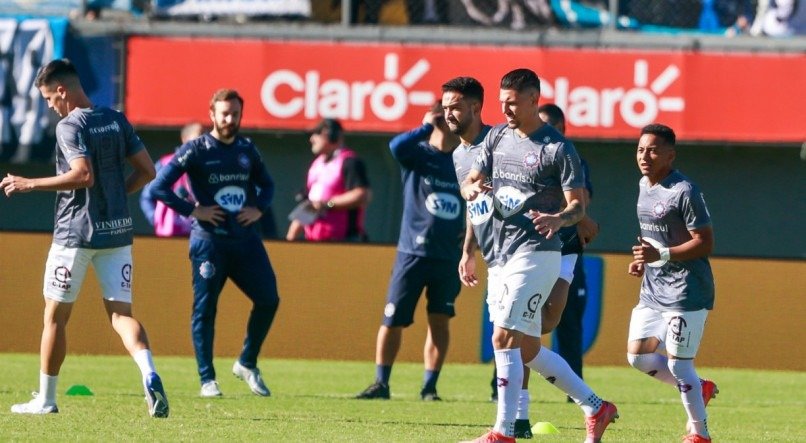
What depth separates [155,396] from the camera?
860 centimetres

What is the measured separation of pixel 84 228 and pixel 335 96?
8593mm

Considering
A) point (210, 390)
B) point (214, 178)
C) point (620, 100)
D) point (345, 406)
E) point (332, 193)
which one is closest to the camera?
point (345, 406)

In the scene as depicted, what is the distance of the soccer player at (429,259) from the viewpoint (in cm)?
1091

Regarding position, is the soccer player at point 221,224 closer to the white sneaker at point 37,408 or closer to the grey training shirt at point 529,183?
the white sneaker at point 37,408

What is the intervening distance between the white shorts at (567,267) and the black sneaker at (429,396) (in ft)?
7.11

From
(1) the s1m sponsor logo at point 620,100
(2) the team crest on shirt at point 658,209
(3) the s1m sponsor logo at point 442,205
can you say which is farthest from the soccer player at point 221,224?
(1) the s1m sponsor logo at point 620,100

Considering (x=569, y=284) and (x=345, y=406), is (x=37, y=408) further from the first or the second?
(x=569, y=284)

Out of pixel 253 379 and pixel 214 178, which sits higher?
pixel 214 178

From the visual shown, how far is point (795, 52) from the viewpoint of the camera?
16734 millimetres

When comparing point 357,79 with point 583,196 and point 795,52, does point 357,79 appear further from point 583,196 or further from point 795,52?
point 583,196

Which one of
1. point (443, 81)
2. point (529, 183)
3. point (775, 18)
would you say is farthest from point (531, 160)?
point (775, 18)

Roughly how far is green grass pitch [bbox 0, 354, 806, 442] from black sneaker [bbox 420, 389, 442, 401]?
4.5 inches

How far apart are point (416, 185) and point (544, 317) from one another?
2.68 metres

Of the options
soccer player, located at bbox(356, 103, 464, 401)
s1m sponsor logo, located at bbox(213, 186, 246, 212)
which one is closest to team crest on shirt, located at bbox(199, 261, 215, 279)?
s1m sponsor logo, located at bbox(213, 186, 246, 212)
